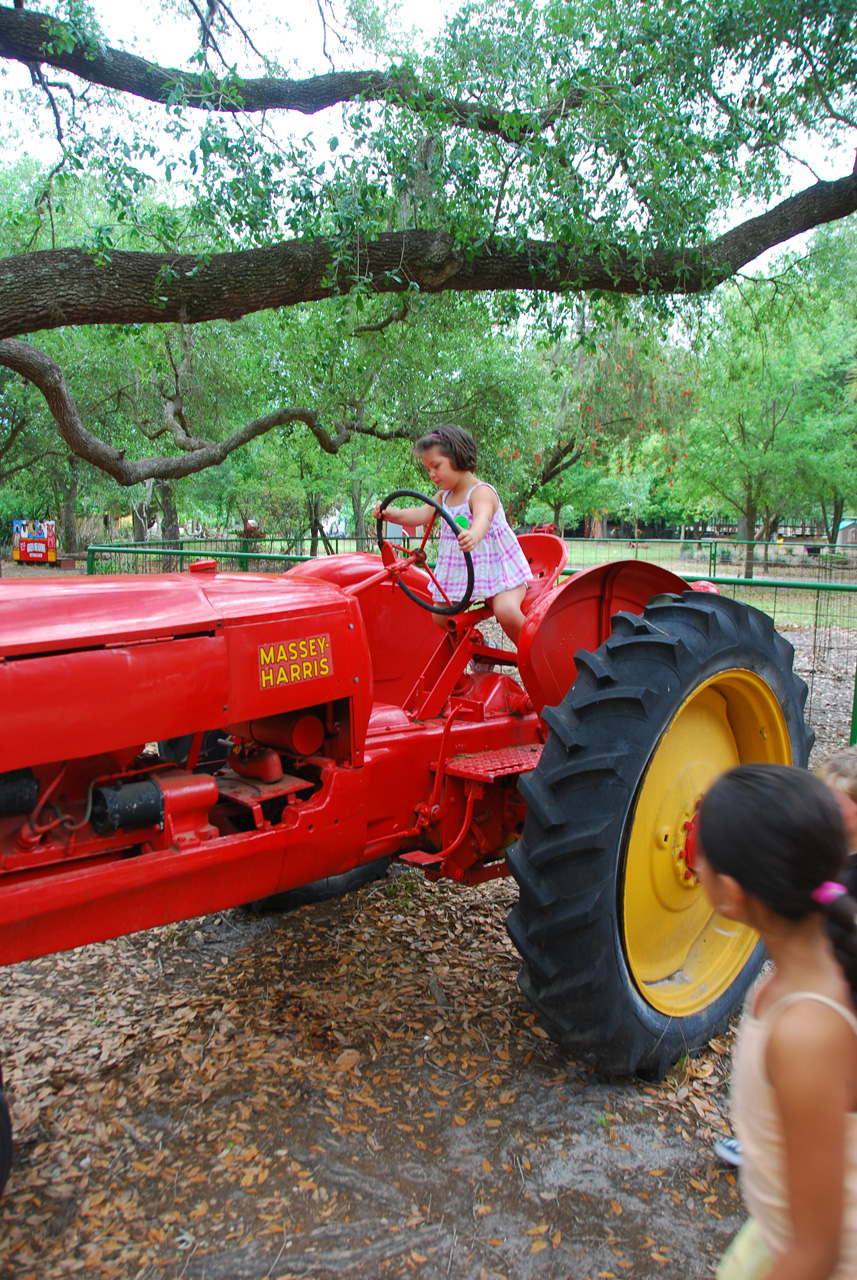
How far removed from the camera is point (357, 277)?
628 cm

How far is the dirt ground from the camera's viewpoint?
2.01 m

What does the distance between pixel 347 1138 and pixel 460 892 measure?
1.70m

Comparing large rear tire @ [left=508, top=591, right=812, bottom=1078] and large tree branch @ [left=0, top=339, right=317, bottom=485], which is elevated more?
large tree branch @ [left=0, top=339, right=317, bottom=485]

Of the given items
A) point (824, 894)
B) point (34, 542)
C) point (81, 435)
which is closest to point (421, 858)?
point (824, 894)

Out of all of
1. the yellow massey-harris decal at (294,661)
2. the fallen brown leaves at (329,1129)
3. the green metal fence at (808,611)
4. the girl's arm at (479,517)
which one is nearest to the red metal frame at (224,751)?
the yellow massey-harris decal at (294,661)

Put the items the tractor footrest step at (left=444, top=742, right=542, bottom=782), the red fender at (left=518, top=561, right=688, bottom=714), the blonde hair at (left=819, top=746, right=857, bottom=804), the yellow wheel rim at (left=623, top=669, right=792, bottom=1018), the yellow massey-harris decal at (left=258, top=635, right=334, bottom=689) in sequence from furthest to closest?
the red fender at (left=518, top=561, right=688, bottom=714), the tractor footrest step at (left=444, top=742, right=542, bottom=782), the yellow wheel rim at (left=623, top=669, right=792, bottom=1018), the yellow massey-harris decal at (left=258, top=635, right=334, bottom=689), the blonde hair at (left=819, top=746, right=857, bottom=804)

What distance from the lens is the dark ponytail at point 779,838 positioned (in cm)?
103

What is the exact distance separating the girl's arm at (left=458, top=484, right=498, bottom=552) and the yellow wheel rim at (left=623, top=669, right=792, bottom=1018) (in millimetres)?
793

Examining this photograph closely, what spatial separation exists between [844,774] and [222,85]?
6.19 metres

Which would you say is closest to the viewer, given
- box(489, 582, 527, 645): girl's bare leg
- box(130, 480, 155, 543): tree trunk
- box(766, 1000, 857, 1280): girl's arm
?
box(766, 1000, 857, 1280): girl's arm

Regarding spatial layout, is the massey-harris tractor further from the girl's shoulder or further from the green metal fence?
the green metal fence

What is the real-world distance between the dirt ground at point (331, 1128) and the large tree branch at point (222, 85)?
5.53 m

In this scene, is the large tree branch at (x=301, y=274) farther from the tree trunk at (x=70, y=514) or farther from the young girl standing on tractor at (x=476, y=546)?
the tree trunk at (x=70, y=514)

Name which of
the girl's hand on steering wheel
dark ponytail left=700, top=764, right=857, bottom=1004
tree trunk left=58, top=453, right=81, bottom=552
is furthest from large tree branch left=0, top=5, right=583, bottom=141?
tree trunk left=58, top=453, right=81, bottom=552
